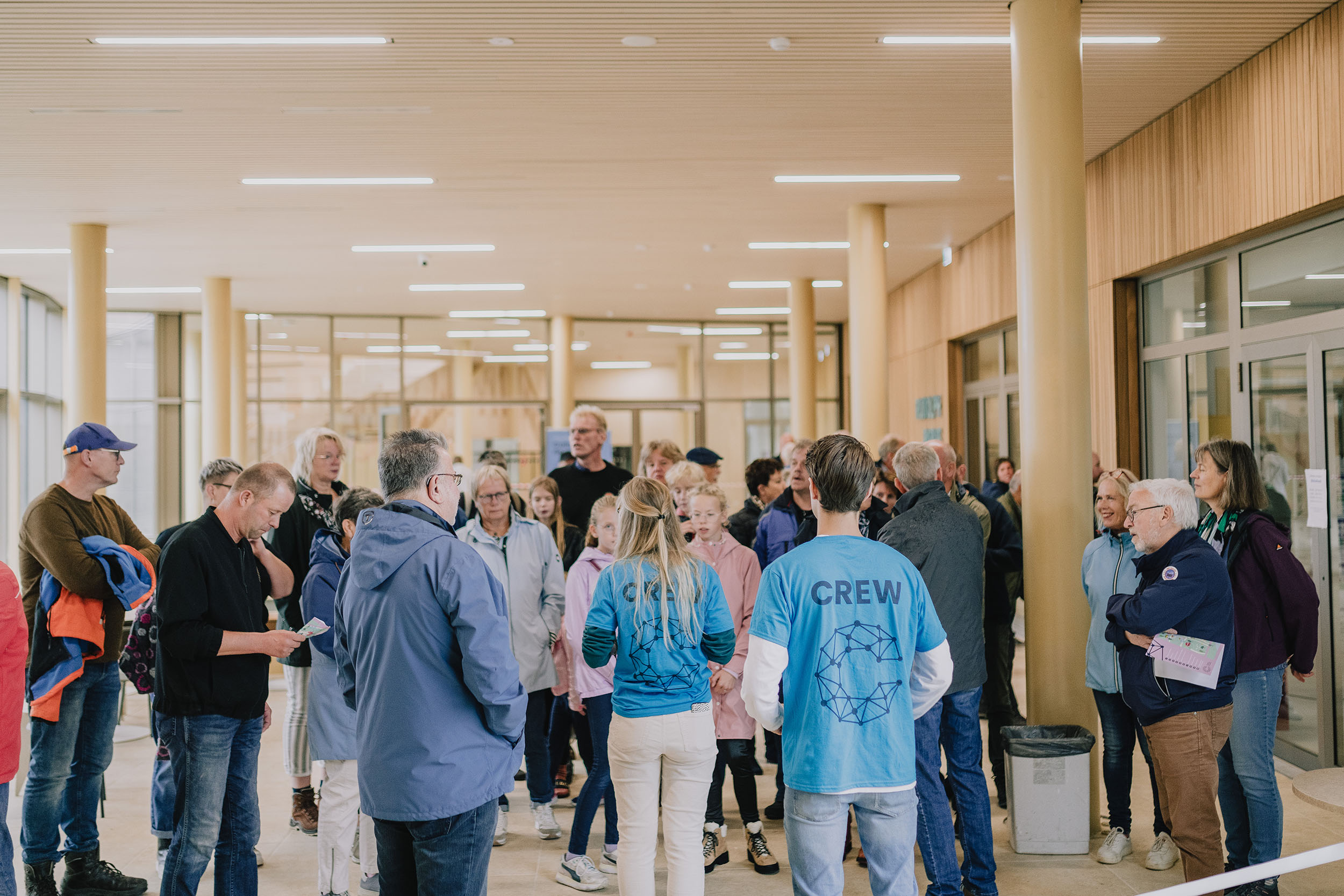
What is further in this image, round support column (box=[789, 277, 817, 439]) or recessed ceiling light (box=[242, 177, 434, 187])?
round support column (box=[789, 277, 817, 439])

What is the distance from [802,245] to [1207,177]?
534 centimetres

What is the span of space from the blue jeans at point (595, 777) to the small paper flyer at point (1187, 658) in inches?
80.7

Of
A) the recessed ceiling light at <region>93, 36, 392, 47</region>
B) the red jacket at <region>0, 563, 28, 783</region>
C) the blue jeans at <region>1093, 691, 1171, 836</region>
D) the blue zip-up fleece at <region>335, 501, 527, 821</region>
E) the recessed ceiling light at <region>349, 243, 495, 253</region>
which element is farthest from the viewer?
the recessed ceiling light at <region>349, 243, 495, 253</region>

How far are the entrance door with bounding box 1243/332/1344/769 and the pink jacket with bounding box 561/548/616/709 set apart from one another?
3846 mm

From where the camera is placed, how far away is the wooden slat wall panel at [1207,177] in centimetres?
519

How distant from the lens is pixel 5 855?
2.89 meters

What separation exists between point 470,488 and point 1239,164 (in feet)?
15.5

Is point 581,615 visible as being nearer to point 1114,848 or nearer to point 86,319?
point 1114,848

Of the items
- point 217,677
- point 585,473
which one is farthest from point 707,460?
point 217,677

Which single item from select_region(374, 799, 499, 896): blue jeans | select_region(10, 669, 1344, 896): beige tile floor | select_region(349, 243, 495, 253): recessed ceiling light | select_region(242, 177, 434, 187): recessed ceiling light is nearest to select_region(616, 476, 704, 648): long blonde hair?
select_region(374, 799, 499, 896): blue jeans

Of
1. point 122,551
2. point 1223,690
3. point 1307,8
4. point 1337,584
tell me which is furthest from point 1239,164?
point 122,551

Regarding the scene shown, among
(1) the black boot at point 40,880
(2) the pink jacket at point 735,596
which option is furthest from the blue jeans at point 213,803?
(2) the pink jacket at point 735,596

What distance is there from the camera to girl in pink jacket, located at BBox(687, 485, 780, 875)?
4.33 metres

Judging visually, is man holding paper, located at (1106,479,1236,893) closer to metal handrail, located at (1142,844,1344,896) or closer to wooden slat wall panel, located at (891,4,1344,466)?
metal handrail, located at (1142,844,1344,896)
